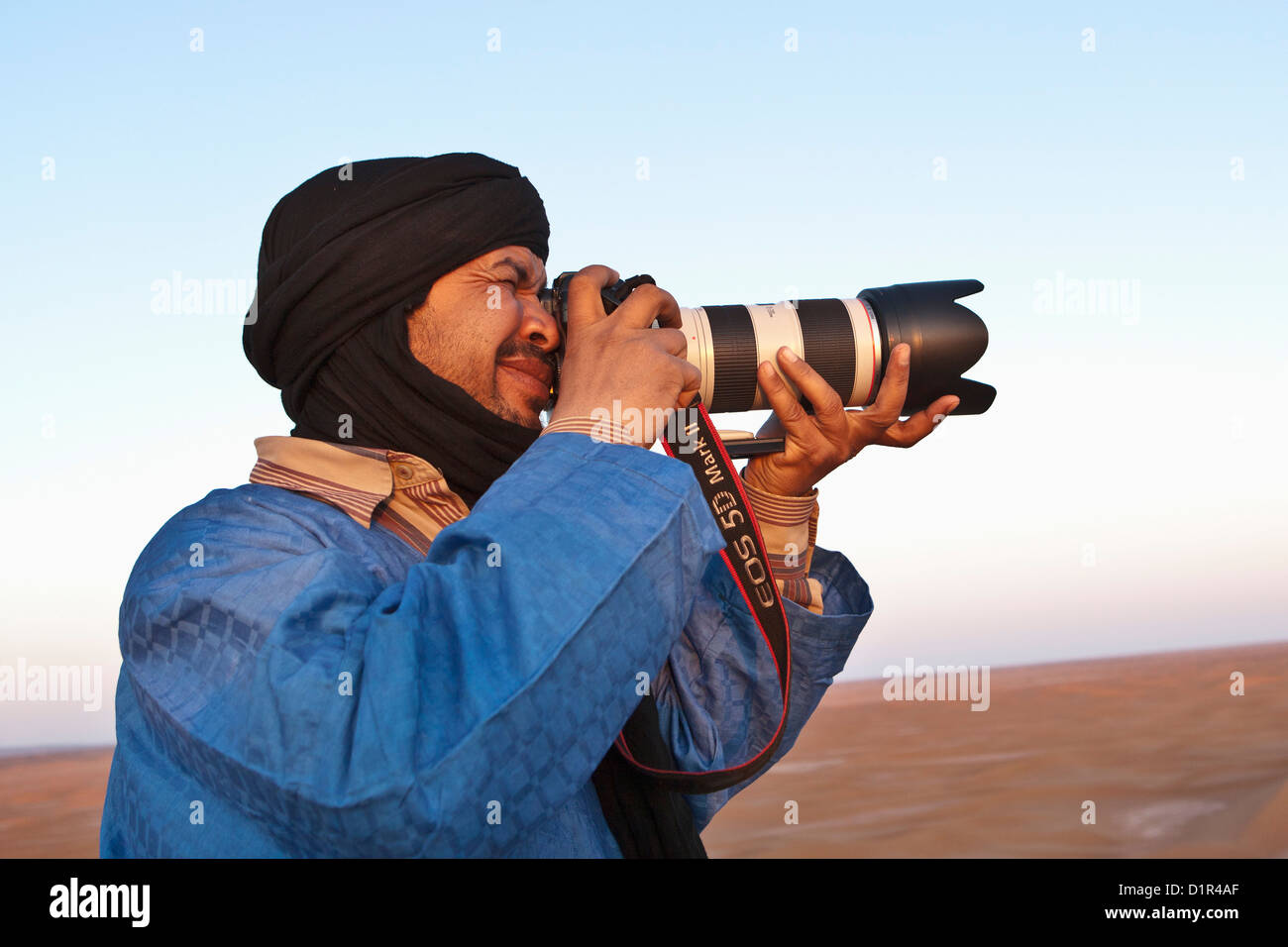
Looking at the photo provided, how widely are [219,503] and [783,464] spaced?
100cm

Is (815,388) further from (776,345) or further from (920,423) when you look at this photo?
(920,423)

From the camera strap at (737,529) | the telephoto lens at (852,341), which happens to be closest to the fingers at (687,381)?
the camera strap at (737,529)

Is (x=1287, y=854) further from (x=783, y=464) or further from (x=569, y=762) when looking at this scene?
(x=569, y=762)

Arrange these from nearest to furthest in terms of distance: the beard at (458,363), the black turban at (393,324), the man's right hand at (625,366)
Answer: the man's right hand at (625,366)
the black turban at (393,324)
the beard at (458,363)

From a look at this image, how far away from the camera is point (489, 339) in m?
1.97

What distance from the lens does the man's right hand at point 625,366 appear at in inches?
60.9

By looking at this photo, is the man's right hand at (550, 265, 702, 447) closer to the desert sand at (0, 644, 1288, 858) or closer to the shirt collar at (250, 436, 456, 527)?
the shirt collar at (250, 436, 456, 527)

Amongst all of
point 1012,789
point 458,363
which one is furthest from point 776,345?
point 1012,789

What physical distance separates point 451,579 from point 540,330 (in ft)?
2.56

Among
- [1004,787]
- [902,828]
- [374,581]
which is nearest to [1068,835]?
[902,828]

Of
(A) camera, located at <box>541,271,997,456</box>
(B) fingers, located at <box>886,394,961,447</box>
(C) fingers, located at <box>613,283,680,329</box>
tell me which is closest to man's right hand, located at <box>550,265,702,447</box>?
(C) fingers, located at <box>613,283,680,329</box>

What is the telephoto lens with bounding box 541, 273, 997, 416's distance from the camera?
2090mm

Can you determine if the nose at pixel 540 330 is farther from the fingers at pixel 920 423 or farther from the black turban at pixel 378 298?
the fingers at pixel 920 423

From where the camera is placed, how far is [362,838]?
47.1 inches
